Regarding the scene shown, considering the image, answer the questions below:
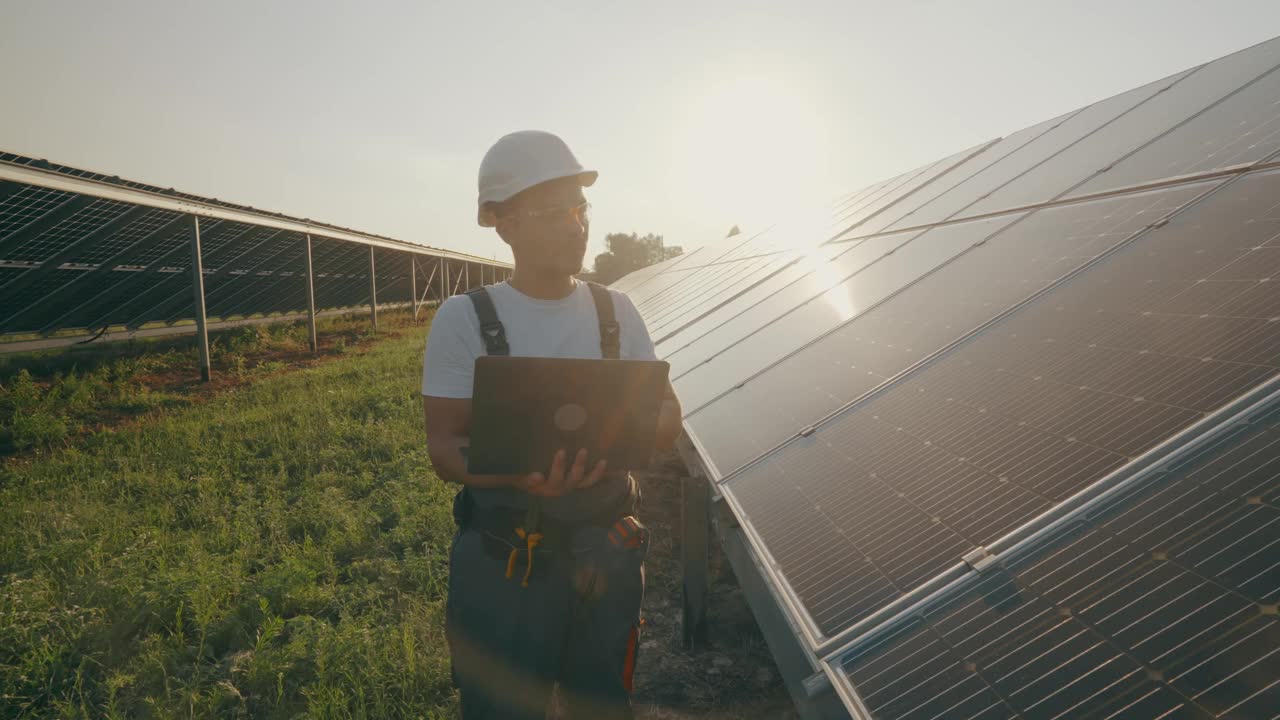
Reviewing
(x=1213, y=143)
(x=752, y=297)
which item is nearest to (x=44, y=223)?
(x=752, y=297)

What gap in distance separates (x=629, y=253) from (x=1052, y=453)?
88.4 metres

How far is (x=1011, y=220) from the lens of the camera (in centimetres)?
498

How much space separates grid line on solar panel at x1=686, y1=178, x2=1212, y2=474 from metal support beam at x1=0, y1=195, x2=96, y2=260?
39.6 feet

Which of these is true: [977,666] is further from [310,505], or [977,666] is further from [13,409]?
[13,409]

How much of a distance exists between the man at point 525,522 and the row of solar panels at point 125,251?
9884 millimetres

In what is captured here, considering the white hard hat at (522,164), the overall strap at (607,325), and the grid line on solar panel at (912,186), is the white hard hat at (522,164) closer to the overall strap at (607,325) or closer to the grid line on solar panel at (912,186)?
the overall strap at (607,325)

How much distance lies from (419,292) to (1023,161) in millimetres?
39265

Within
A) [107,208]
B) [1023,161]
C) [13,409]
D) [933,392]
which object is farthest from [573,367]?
[107,208]

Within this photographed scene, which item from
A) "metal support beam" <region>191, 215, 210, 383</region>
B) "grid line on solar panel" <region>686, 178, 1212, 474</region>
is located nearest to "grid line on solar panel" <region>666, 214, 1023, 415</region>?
"grid line on solar panel" <region>686, 178, 1212, 474</region>

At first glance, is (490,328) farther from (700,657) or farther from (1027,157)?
(1027,157)

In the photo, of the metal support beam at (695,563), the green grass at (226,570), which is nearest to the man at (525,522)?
the green grass at (226,570)

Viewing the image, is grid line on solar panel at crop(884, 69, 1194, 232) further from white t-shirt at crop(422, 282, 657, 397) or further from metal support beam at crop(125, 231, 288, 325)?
metal support beam at crop(125, 231, 288, 325)

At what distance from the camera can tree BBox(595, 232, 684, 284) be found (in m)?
83.9

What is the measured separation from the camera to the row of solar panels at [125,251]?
34.7 ft
